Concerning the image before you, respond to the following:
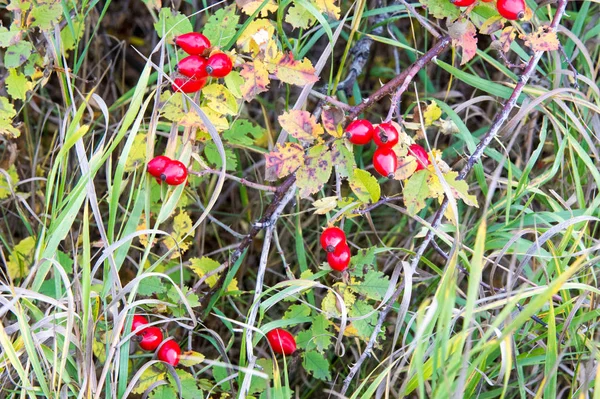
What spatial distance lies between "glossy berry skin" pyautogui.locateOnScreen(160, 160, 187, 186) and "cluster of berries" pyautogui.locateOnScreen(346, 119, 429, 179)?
310mm

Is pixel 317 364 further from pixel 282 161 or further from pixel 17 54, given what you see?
pixel 17 54

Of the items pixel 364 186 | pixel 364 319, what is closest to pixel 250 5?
pixel 364 186

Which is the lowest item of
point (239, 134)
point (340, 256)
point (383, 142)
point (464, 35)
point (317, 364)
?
point (317, 364)

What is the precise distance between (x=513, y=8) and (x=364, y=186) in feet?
1.33

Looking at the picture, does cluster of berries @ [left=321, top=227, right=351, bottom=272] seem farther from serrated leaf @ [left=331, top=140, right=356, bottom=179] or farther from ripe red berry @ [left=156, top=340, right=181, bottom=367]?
ripe red berry @ [left=156, top=340, right=181, bottom=367]

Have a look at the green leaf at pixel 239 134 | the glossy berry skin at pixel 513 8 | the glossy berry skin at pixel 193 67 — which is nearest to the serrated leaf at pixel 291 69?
the glossy berry skin at pixel 193 67

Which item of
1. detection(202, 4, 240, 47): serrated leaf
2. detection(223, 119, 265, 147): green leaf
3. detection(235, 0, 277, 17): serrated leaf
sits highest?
detection(235, 0, 277, 17): serrated leaf

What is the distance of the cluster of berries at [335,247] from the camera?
124 centimetres

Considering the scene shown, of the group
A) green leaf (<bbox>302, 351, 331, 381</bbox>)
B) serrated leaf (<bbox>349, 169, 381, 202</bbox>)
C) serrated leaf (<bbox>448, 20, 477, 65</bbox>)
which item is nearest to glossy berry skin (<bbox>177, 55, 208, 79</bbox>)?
serrated leaf (<bbox>349, 169, 381, 202</bbox>)

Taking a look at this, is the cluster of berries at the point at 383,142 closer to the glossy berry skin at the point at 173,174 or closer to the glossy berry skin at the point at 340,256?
the glossy berry skin at the point at 340,256

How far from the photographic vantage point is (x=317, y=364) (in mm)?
1330

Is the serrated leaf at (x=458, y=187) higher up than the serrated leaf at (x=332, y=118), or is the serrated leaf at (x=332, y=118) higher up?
the serrated leaf at (x=332, y=118)

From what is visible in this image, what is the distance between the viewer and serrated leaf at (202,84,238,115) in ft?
4.09

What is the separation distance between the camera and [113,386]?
3.77 feet
